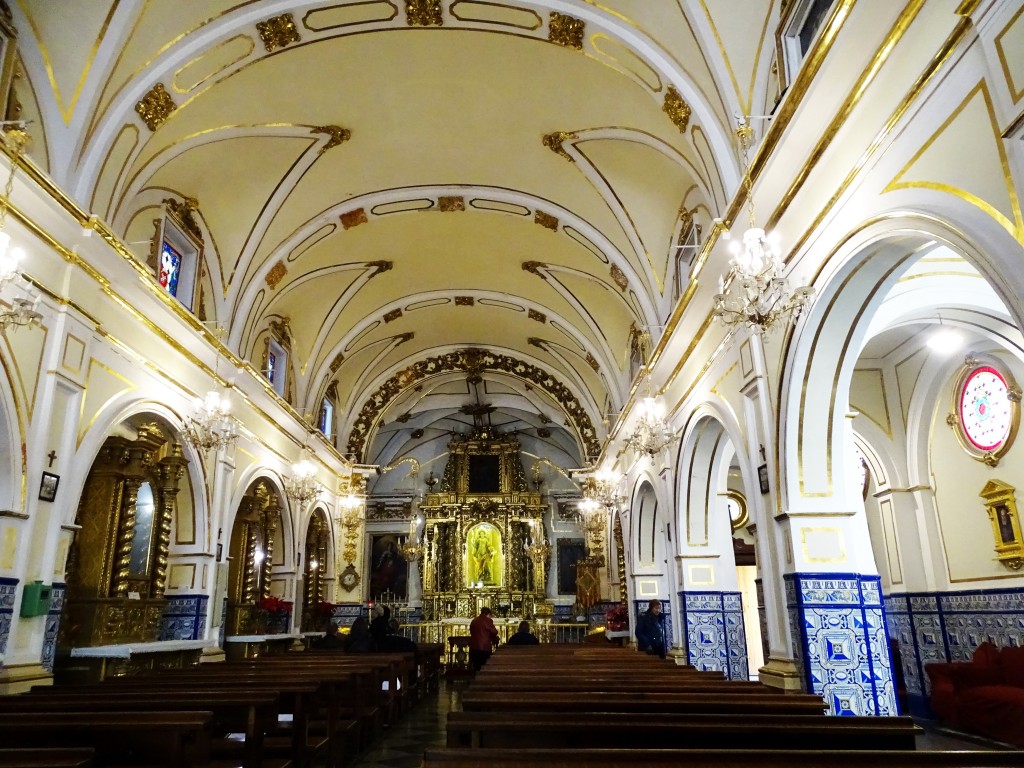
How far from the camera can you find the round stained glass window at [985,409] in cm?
862

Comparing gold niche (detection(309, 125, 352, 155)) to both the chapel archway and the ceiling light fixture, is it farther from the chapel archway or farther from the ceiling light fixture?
the ceiling light fixture

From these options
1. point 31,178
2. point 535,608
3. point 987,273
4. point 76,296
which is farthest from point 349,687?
point 535,608

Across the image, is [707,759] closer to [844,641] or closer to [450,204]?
[844,641]

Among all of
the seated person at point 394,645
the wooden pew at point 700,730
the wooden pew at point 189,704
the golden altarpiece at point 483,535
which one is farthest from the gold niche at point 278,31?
the golden altarpiece at point 483,535

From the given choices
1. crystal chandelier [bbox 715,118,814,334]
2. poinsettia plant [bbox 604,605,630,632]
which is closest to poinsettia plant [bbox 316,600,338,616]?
poinsettia plant [bbox 604,605,630,632]

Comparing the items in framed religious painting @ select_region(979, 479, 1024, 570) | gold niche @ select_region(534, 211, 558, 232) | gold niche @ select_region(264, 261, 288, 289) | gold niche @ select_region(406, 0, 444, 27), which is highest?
gold niche @ select_region(406, 0, 444, 27)

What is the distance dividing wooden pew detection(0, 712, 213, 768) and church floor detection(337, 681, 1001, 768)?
2407 mm

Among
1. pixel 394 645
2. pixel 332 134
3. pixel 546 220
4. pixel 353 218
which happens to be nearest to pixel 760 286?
pixel 332 134

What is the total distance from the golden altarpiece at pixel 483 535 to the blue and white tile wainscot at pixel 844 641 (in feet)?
50.4

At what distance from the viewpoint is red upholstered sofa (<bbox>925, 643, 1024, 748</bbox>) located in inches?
285

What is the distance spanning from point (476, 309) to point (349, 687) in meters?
10.9

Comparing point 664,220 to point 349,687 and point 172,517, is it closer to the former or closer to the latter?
point 349,687

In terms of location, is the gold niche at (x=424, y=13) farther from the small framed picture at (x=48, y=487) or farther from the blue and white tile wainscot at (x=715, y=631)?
the blue and white tile wainscot at (x=715, y=631)

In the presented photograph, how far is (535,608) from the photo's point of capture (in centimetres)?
2084
